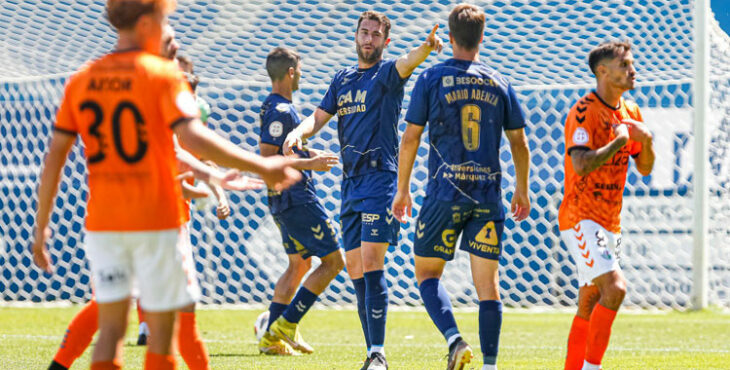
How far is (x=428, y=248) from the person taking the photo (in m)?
4.84

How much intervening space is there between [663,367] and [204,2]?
6.25 m

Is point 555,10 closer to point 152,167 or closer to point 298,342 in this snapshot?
point 298,342

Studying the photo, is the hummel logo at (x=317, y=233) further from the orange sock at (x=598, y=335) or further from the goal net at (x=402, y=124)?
the goal net at (x=402, y=124)

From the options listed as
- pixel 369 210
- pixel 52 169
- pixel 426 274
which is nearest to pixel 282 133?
pixel 369 210

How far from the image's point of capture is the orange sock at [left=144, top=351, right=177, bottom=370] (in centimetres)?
310

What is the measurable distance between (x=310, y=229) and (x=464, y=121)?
2.41m

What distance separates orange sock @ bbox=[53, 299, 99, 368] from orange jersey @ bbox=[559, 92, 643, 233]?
2351 millimetres

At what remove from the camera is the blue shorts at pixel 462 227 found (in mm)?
4758

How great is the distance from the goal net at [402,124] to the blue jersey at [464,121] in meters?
5.30

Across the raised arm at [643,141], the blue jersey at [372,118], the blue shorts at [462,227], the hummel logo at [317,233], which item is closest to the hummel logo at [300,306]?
the hummel logo at [317,233]

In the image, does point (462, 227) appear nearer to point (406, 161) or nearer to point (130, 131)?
point (406, 161)

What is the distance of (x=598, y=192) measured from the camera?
16.0 ft

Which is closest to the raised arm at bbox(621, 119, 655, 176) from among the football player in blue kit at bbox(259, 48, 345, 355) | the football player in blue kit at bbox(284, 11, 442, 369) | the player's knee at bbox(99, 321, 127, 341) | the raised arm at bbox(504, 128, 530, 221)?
the raised arm at bbox(504, 128, 530, 221)

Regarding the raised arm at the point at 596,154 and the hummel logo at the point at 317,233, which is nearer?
the raised arm at the point at 596,154
